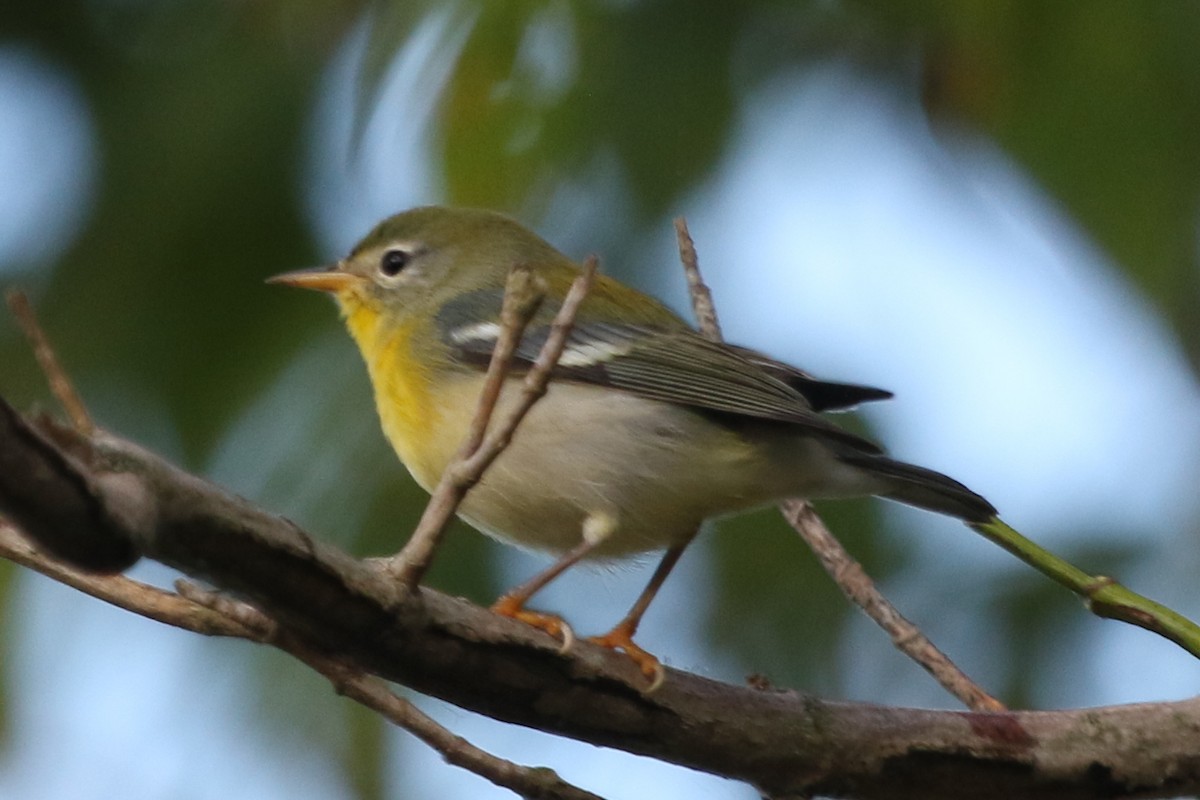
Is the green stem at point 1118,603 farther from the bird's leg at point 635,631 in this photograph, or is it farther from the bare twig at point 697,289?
the bare twig at point 697,289

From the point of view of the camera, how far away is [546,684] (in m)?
2.09

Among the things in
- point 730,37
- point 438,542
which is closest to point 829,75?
point 730,37

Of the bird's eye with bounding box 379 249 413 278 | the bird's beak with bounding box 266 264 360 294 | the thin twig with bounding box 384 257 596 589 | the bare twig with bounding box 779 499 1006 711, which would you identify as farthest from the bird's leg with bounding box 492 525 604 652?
the bird's eye with bounding box 379 249 413 278

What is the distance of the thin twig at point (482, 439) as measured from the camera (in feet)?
6.20

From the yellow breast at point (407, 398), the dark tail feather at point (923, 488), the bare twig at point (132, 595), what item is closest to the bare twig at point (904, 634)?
the dark tail feather at point (923, 488)

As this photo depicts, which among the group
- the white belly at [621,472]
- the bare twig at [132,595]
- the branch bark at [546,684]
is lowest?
the bare twig at [132,595]

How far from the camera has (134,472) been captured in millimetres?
1556

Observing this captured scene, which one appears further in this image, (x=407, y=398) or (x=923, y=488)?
(x=407, y=398)

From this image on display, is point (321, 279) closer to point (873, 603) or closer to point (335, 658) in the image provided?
point (873, 603)

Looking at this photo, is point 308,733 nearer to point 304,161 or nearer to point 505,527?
point 505,527

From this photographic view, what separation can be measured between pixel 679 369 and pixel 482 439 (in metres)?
1.53

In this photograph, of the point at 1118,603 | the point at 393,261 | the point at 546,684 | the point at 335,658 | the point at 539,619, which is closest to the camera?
the point at 335,658

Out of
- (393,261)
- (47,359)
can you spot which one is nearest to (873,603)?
(47,359)

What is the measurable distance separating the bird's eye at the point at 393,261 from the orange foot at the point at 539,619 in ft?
5.60
